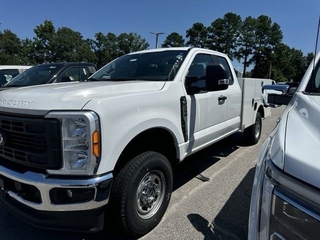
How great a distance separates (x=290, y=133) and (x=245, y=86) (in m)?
3.70

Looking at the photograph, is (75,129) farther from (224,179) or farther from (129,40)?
(129,40)

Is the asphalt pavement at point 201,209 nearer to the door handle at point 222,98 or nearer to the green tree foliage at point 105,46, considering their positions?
the door handle at point 222,98

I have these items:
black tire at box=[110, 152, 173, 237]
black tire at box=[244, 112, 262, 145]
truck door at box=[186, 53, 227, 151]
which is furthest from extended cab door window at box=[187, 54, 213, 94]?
black tire at box=[244, 112, 262, 145]

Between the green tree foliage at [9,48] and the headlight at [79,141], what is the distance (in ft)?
125

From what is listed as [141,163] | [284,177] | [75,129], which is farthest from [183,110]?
[284,177]

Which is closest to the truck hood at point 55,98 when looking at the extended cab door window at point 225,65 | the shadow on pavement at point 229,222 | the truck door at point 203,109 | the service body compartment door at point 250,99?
the truck door at point 203,109

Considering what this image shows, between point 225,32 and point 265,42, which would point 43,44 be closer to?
point 225,32

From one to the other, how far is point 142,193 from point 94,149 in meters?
0.84

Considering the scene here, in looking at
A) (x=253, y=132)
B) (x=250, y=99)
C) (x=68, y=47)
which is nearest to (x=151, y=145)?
(x=250, y=99)

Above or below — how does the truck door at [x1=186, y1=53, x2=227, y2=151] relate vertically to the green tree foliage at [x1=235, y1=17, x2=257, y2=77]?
below

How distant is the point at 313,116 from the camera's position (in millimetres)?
1478

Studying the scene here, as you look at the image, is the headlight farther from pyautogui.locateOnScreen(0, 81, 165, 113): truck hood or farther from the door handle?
the door handle

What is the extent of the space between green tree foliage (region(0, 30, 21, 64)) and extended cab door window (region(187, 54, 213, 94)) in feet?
122

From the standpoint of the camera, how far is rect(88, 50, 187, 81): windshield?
10.8 ft
